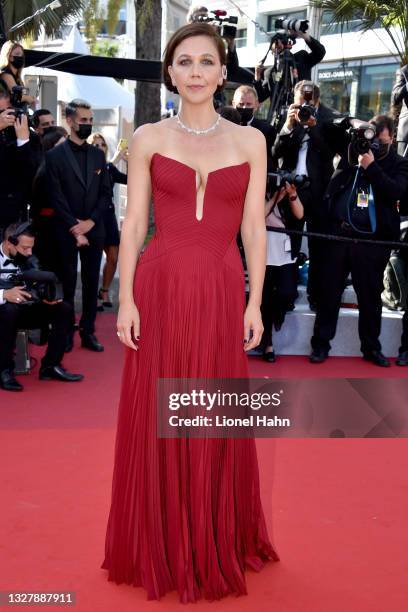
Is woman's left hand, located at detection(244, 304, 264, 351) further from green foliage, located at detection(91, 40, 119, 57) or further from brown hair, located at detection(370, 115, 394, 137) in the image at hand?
green foliage, located at detection(91, 40, 119, 57)

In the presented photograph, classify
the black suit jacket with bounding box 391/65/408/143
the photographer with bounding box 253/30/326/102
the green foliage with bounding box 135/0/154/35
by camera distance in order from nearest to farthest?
1. the photographer with bounding box 253/30/326/102
2. the black suit jacket with bounding box 391/65/408/143
3. the green foliage with bounding box 135/0/154/35

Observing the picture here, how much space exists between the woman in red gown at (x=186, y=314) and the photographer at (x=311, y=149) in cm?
336

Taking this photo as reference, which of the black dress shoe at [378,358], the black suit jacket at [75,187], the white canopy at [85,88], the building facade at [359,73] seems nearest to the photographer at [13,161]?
the black suit jacket at [75,187]

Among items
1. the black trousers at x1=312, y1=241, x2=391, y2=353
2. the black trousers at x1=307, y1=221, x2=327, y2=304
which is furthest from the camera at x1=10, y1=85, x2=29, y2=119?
the black trousers at x1=312, y1=241, x2=391, y2=353

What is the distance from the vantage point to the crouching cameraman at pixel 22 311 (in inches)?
209

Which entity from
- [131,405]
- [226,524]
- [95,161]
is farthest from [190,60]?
[95,161]

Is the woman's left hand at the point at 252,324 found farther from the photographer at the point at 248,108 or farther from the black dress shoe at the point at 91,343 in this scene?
the black dress shoe at the point at 91,343

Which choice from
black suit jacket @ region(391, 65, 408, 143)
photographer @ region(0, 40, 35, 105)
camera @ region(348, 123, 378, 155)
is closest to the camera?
camera @ region(348, 123, 378, 155)

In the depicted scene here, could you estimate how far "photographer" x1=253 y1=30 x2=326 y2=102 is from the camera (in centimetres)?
693

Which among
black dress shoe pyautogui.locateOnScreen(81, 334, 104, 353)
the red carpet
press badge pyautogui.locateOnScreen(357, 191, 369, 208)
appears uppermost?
press badge pyautogui.locateOnScreen(357, 191, 369, 208)

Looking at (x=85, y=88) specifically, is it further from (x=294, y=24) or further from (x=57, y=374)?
(x=57, y=374)

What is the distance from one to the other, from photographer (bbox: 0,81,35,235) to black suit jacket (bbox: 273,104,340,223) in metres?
1.94

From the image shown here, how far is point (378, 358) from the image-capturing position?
20.6ft

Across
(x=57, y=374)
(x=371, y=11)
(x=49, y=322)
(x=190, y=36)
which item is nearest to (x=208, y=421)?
(x=190, y=36)
